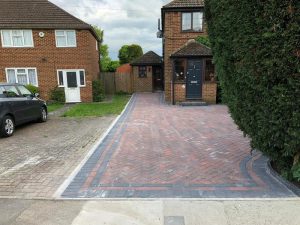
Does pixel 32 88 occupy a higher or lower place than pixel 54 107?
higher

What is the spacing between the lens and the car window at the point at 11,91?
861 cm

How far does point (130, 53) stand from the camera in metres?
47.6

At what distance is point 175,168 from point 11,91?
22.0 feet

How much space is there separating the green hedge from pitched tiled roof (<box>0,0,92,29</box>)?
14137 millimetres

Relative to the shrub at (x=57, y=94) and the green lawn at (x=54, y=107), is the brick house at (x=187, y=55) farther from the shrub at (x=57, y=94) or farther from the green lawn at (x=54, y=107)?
the shrub at (x=57, y=94)

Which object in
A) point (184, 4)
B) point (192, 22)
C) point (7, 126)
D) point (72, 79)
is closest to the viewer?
point (7, 126)

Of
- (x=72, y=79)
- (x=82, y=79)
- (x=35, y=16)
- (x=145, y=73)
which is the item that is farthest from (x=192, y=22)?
(x=35, y=16)

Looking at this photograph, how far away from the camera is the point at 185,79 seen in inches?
608

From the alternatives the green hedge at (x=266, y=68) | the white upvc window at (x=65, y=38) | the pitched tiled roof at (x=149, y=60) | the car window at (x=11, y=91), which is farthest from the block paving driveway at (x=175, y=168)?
the pitched tiled roof at (x=149, y=60)

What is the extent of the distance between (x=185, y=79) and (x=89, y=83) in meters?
6.57

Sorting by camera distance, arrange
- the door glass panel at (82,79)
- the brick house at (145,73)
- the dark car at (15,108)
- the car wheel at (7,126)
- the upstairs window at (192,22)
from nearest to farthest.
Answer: the car wheel at (7,126)
the dark car at (15,108)
the upstairs window at (192,22)
the door glass panel at (82,79)
the brick house at (145,73)

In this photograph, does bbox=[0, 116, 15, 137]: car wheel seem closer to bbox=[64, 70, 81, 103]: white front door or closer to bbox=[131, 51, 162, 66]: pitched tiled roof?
bbox=[64, 70, 81, 103]: white front door

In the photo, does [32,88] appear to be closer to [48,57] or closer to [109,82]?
[48,57]

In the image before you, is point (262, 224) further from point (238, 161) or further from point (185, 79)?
point (185, 79)
